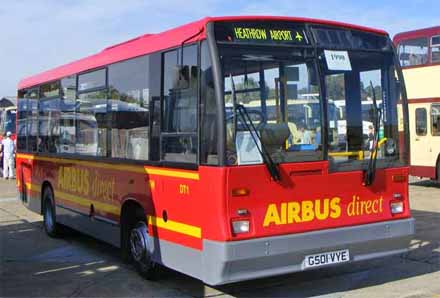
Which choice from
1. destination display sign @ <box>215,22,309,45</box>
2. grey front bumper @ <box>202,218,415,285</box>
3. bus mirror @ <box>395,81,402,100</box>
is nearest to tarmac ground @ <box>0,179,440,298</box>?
grey front bumper @ <box>202,218,415,285</box>

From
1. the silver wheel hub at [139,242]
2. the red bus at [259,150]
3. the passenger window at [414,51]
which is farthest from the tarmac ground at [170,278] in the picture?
the passenger window at [414,51]

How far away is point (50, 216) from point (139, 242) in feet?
12.8

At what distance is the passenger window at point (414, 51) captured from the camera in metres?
17.4

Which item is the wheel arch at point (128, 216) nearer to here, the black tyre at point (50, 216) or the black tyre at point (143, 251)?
the black tyre at point (143, 251)

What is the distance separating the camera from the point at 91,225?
28.9 ft

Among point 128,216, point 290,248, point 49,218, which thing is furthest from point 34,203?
point 290,248

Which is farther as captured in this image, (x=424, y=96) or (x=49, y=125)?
(x=424, y=96)

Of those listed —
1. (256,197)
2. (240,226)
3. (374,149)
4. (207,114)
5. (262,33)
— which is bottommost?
(240,226)

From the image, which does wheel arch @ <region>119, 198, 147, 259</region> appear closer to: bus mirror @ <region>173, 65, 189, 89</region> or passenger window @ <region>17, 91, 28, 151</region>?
bus mirror @ <region>173, 65, 189, 89</region>

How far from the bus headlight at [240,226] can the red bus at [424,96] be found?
12637mm

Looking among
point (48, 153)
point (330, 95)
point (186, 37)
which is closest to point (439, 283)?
point (330, 95)

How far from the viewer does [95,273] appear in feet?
25.9

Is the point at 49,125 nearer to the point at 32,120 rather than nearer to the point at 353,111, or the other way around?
the point at 32,120

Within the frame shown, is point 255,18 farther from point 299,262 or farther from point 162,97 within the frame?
point 299,262
